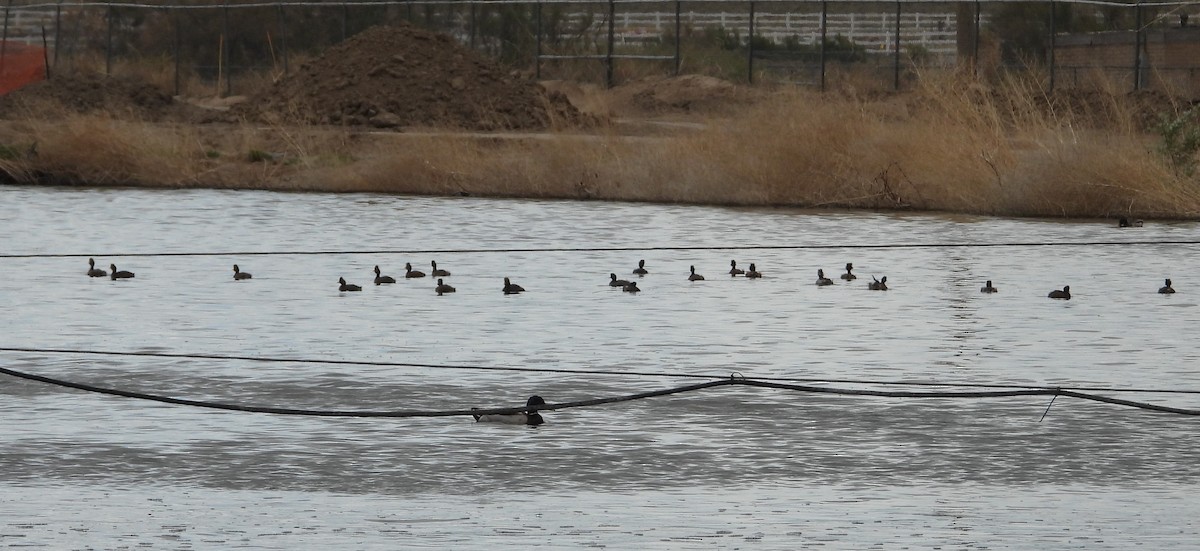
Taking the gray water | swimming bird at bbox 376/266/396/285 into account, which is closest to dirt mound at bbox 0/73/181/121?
the gray water

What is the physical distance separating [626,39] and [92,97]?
21876mm

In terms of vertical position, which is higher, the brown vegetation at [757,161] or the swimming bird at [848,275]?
the brown vegetation at [757,161]

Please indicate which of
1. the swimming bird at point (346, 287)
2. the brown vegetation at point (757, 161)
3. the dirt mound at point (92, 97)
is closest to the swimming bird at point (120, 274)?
the swimming bird at point (346, 287)

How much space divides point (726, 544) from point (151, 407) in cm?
380

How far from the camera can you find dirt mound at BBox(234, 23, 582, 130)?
126ft

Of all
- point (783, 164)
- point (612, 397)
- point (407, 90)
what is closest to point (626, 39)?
point (407, 90)

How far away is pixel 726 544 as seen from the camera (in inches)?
260

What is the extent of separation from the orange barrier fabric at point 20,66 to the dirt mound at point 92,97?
4789mm

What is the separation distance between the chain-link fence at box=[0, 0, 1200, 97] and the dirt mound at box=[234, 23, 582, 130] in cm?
325

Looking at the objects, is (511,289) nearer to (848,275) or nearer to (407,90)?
(848,275)

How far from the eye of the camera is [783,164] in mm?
24219

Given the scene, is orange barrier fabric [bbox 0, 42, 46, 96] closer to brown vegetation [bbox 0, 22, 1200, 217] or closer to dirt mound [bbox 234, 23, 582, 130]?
dirt mound [bbox 234, 23, 582, 130]

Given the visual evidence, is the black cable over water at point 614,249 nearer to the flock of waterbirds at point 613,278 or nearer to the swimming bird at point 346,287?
the flock of waterbirds at point 613,278

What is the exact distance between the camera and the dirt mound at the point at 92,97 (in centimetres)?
3959
